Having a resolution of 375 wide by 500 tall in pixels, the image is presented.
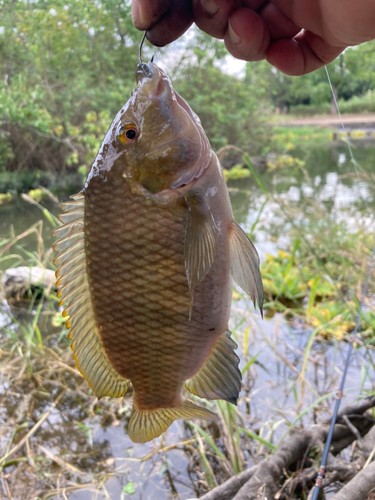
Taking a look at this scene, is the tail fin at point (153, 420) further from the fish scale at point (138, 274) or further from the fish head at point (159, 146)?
the fish head at point (159, 146)

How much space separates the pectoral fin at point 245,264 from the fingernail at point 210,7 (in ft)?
2.73

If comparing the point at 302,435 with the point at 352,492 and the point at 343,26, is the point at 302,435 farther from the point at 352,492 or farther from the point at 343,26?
the point at 343,26

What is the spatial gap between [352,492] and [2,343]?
3.39 m

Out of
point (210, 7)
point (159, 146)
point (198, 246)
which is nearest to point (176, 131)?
point (159, 146)

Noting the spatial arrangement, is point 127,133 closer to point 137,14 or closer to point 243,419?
point 137,14

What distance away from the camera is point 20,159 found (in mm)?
11828

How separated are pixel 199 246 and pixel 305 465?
6.21 feet

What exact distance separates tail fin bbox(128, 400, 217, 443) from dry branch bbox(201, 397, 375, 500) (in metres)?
0.99

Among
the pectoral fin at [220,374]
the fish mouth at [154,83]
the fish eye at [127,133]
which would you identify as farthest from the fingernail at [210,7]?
the pectoral fin at [220,374]

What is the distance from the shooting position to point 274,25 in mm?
1562

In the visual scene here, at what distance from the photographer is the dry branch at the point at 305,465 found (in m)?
1.75

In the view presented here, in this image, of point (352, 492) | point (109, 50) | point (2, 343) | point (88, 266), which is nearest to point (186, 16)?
point (88, 266)

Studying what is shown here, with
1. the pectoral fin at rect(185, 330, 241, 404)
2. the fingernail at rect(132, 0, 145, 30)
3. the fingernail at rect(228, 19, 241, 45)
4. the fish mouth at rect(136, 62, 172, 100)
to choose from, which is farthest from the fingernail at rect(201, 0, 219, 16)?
the pectoral fin at rect(185, 330, 241, 404)

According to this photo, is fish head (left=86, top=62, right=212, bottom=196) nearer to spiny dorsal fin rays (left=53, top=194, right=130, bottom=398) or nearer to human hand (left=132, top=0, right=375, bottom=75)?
spiny dorsal fin rays (left=53, top=194, right=130, bottom=398)
